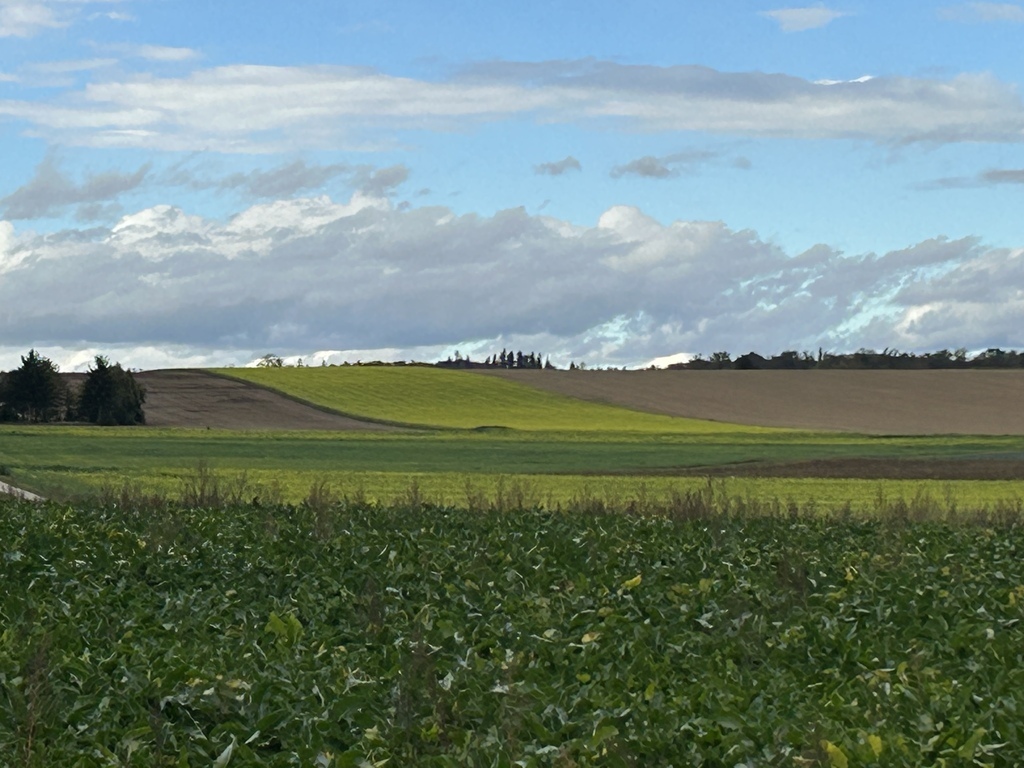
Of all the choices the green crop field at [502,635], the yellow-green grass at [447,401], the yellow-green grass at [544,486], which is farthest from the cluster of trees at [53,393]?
the green crop field at [502,635]

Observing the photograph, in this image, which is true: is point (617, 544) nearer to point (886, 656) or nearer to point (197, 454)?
point (886, 656)

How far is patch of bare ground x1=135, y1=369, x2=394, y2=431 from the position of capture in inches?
3071

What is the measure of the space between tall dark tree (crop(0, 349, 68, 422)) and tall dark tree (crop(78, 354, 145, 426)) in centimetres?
183

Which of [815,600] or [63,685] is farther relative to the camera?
[815,600]

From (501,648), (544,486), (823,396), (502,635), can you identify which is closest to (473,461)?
(544,486)

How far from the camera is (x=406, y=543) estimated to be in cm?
1579

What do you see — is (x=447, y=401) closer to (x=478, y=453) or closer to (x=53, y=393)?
(x=53, y=393)

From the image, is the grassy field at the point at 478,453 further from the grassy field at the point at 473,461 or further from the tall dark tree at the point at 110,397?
the tall dark tree at the point at 110,397

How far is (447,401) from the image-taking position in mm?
88688

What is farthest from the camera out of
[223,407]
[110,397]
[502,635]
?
[223,407]

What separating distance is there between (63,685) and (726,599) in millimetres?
5818

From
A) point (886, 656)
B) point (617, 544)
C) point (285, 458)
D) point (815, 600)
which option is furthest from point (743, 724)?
point (285, 458)

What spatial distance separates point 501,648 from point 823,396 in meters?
87.4

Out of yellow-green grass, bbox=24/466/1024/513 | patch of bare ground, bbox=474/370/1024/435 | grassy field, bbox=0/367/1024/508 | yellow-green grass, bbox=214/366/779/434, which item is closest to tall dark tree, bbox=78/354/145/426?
grassy field, bbox=0/367/1024/508
